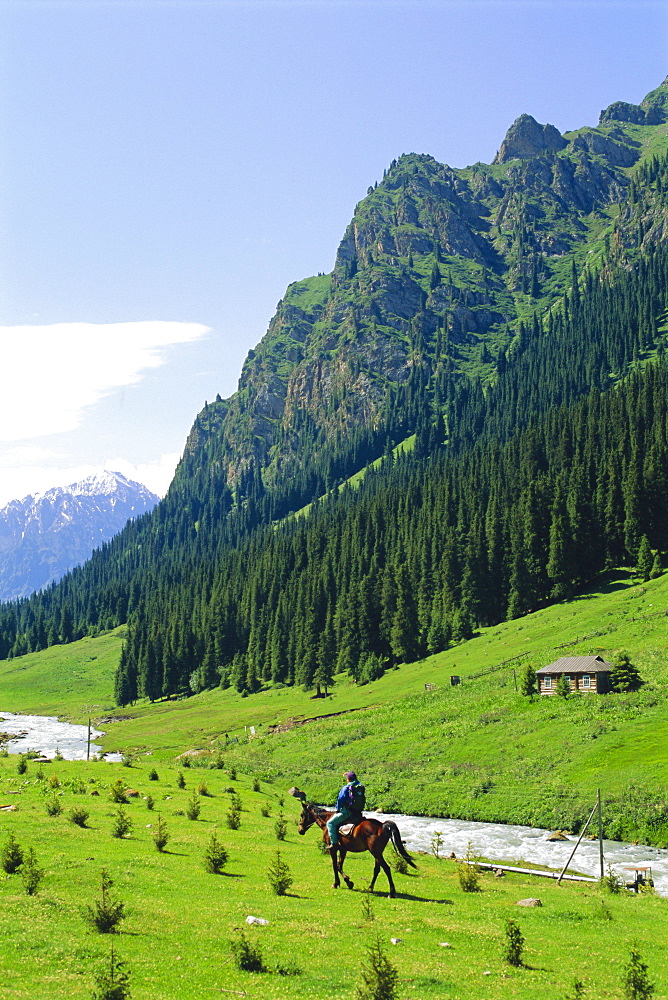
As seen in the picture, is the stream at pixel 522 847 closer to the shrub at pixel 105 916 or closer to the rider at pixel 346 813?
the rider at pixel 346 813

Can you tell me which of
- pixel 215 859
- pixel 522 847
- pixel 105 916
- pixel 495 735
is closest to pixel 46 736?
pixel 495 735

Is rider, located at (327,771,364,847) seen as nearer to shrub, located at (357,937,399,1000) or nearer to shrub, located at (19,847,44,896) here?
shrub, located at (19,847,44,896)

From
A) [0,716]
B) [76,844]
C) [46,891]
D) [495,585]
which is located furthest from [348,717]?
[0,716]

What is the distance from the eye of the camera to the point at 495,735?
213 ft

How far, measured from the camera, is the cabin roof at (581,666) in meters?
68.1

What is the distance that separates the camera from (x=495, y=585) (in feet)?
415

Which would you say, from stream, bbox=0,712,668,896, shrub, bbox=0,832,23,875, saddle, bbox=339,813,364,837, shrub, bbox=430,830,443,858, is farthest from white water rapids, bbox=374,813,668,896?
shrub, bbox=0,832,23,875

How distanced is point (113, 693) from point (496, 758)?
149 m

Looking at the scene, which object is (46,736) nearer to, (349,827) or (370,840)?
(349,827)

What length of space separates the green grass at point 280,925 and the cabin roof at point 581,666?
1480 inches

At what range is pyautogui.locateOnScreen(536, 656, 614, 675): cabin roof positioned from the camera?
223 feet

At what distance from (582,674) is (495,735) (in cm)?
1110

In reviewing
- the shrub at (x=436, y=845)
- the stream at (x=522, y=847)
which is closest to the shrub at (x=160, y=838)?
the shrub at (x=436, y=845)

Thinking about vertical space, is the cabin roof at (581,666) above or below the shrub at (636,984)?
above
